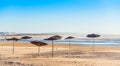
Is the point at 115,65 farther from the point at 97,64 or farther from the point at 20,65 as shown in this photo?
the point at 20,65

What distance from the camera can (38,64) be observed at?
25.7 metres

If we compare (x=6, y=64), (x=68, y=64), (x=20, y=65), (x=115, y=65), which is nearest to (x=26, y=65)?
(x=20, y=65)

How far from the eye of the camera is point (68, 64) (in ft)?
85.5

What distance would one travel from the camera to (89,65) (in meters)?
25.1

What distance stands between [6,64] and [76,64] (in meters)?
6.34

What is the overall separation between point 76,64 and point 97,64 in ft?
6.14

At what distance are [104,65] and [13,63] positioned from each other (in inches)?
324

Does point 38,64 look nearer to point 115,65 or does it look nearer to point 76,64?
point 76,64

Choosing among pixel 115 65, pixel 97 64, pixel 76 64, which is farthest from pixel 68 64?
pixel 115 65

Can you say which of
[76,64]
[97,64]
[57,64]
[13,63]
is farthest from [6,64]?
[97,64]

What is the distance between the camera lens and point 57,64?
25.9m

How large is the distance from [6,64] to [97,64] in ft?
26.9

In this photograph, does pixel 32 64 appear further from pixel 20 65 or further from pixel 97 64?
pixel 97 64

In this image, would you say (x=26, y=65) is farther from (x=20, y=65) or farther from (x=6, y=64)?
(x=6, y=64)
